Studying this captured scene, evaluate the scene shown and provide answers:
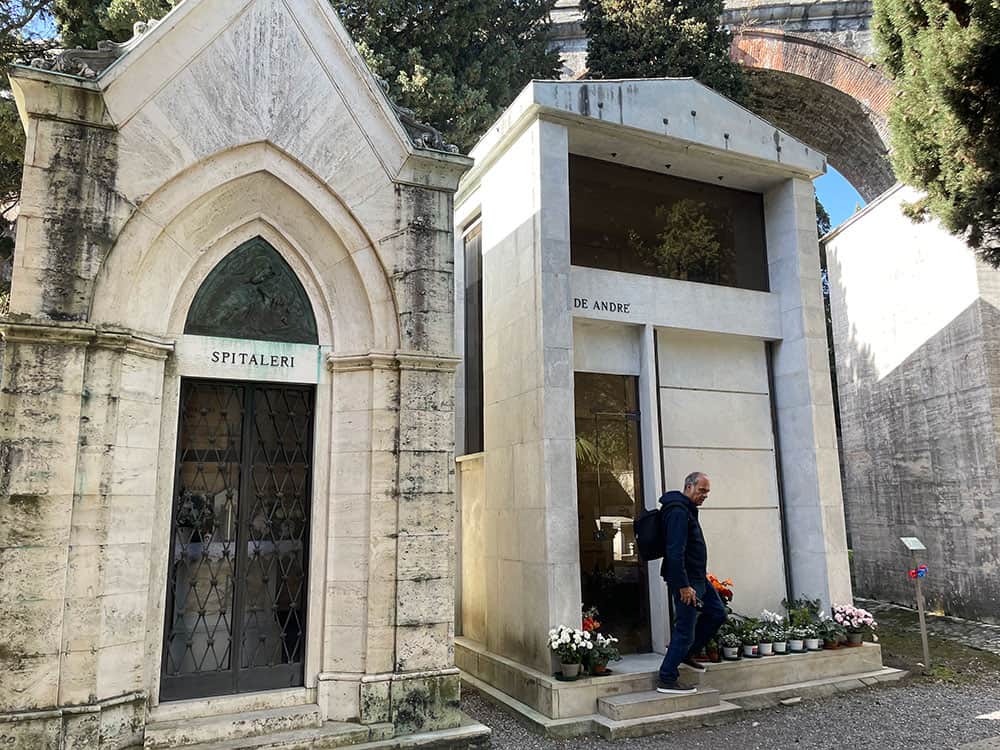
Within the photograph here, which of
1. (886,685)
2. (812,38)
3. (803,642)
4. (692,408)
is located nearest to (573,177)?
(692,408)

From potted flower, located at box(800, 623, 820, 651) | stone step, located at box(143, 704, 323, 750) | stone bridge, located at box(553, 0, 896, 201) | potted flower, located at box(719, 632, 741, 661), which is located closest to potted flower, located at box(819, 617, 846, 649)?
potted flower, located at box(800, 623, 820, 651)

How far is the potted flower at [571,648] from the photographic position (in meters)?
6.75

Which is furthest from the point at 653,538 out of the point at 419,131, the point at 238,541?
the point at 419,131

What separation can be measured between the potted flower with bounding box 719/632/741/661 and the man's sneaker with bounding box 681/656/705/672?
0.40 metres

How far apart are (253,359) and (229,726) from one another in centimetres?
288

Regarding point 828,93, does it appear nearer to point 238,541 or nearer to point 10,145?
point 10,145

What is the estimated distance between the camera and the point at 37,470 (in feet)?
16.4

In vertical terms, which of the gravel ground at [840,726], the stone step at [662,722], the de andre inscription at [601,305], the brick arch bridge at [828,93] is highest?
the brick arch bridge at [828,93]

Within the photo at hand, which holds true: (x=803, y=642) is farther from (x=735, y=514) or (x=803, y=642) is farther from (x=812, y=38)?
(x=812, y=38)

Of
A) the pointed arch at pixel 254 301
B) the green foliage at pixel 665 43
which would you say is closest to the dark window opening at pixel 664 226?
the pointed arch at pixel 254 301

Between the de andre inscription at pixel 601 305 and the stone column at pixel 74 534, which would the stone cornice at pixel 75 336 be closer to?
the stone column at pixel 74 534

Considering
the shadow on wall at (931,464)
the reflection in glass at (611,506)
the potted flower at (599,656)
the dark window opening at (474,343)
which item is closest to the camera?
the potted flower at (599,656)

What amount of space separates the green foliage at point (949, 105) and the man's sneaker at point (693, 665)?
5.27 metres

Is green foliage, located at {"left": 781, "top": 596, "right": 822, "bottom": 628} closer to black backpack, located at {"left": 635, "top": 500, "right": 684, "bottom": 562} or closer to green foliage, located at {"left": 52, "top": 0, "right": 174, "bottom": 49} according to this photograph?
black backpack, located at {"left": 635, "top": 500, "right": 684, "bottom": 562}
